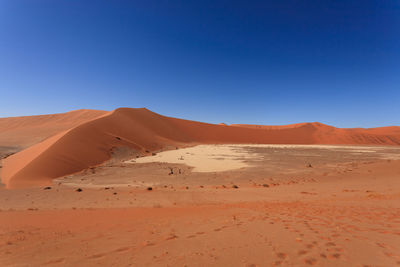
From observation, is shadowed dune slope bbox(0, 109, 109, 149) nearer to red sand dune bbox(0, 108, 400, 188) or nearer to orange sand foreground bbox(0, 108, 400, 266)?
red sand dune bbox(0, 108, 400, 188)

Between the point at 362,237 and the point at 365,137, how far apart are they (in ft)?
218

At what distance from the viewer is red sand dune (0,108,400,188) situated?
520 inches

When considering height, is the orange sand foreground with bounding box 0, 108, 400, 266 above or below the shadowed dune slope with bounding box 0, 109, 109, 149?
below

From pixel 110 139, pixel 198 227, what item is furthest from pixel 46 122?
pixel 198 227

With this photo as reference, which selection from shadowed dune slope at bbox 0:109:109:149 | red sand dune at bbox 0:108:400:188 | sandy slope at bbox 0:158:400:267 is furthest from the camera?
shadowed dune slope at bbox 0:109:109:149

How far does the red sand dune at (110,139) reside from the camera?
13.2 m

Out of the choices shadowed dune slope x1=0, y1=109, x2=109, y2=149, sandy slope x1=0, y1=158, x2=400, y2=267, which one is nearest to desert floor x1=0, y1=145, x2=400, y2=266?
sandy slope x1=0, y1=158, x2=400, y2=267

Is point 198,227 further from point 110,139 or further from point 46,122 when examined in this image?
point 46,122

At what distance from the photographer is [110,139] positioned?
23.7 meters

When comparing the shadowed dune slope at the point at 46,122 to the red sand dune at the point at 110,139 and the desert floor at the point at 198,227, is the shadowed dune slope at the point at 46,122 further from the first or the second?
the desert floor at the point at 198,227

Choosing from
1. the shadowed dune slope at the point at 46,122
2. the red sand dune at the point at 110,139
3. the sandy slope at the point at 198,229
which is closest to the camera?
the sandy slope at the point at 198,229

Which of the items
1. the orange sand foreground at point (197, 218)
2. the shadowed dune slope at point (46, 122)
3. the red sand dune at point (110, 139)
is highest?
the shadowed dune slope at point (46, 122)

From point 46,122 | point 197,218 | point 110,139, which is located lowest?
point 197,218

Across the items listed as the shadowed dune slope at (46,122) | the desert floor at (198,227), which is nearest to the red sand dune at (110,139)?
the shadowed dune slope at (46,122)
